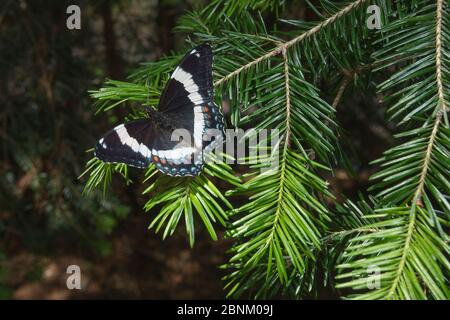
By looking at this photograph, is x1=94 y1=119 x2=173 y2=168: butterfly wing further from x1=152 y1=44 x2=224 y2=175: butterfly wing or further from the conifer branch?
the conifer branch

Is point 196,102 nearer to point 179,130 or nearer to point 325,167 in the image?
point 179,130

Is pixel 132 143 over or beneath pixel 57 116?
beneath

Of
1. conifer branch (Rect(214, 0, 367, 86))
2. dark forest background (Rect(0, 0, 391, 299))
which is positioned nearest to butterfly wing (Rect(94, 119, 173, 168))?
conifer branch (Rect(214, 0, 367, 86))

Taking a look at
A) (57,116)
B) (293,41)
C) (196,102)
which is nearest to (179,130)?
(196,102)

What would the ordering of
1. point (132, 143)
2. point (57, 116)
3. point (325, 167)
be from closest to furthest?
point (325, 167)
point (132, 143)
point (57, 116)

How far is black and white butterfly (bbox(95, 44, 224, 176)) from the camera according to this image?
80 cm

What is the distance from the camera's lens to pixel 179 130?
909mm

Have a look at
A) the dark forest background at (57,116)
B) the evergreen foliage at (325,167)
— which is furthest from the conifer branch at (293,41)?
the dark forest background at (57,116)

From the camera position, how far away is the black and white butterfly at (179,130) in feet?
2.63

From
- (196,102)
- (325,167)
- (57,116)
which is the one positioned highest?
(57,116)

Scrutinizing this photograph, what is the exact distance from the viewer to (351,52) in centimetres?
93

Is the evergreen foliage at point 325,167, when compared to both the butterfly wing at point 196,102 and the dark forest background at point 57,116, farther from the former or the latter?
the dark forest background at point 57,116
